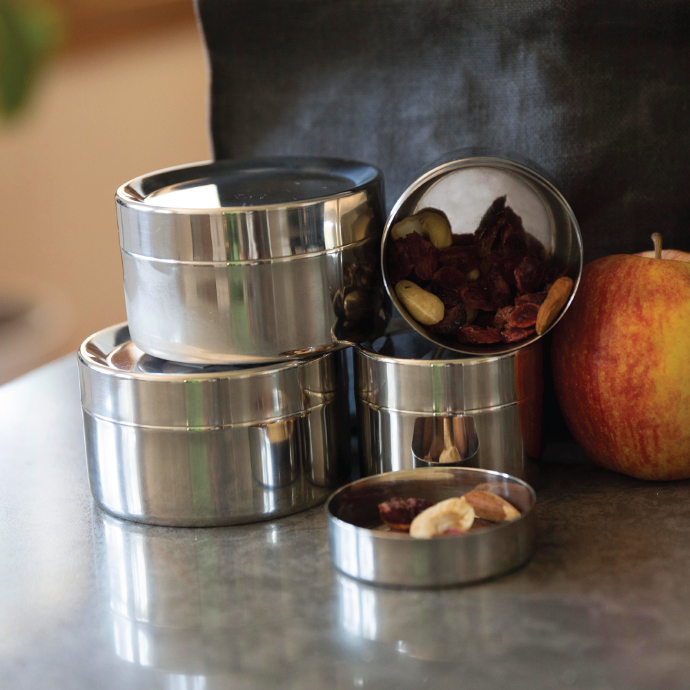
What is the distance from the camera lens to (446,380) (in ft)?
2.14

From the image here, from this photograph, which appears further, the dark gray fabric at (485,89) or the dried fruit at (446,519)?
the dark gray fabric at (485,89)

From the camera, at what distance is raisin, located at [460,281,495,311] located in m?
0.67

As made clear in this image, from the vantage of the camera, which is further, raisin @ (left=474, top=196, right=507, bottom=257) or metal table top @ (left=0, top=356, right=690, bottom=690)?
raisin @ (left=474, top=196, right=507, bottom=257)

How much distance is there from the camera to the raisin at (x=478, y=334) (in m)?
0.67

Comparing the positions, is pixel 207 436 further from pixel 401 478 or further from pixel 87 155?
pixel 87 155

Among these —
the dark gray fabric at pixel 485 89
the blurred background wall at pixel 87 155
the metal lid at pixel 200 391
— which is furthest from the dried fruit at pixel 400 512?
the blurred background wall at pixel 87 155

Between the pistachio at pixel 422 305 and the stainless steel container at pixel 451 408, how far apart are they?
0.10 feet

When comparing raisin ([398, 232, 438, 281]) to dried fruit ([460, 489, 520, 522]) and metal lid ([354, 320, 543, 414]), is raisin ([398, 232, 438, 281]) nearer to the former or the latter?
metal lid ([354, 320, 543, 414])

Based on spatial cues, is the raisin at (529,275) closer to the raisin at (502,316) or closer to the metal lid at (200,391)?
the raisin at (502,316)

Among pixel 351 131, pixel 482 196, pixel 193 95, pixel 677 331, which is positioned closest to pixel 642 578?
pixel 677 331

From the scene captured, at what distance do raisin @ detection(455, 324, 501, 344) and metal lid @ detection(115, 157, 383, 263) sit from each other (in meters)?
0.10

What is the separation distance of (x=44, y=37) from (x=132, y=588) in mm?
358

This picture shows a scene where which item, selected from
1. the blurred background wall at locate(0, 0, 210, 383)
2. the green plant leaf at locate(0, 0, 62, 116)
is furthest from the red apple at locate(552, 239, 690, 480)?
the blurred background wall at locate(0, 0, 210, 383)

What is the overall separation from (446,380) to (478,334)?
0.04 m
